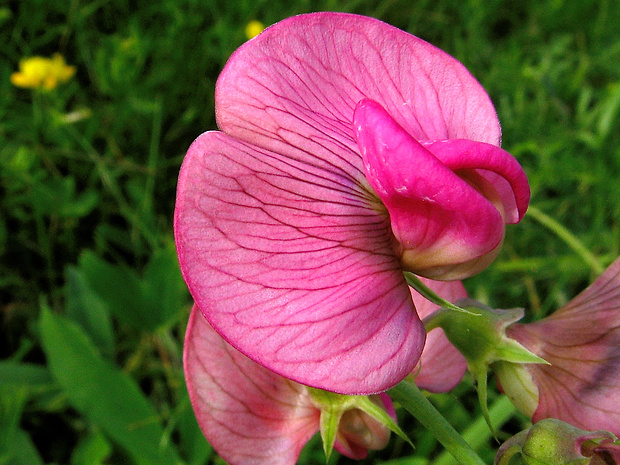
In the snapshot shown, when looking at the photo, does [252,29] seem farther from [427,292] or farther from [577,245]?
[427,292]

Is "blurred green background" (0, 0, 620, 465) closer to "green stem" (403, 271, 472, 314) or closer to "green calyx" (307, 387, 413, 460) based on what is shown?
"green calyx" (307, 387, 413, 460)

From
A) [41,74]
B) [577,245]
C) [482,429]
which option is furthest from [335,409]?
[41,74]

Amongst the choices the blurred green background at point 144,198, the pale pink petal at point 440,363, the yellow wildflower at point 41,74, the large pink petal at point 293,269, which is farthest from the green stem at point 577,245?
the yellow wildflower at point 41,74

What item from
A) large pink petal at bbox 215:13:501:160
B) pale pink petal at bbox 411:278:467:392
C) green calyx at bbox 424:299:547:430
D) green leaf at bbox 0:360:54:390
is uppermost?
large pink petal at bbox 215:13:501:160

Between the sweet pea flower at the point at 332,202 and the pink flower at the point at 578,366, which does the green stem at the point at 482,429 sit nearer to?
the pink flower at the point at 578,366

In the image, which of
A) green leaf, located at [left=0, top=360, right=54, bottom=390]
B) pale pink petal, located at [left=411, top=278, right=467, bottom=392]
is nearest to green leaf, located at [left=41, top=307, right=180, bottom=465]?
green leaf, located at [left=0, top=360, right=54, bottom=390]

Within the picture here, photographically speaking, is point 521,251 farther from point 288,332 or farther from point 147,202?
point 288,332

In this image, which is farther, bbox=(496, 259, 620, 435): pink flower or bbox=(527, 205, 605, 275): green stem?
bbox=(527, 205, 605, 275): green stem

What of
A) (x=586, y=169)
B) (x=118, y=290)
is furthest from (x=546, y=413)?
(x=586, y=169)
